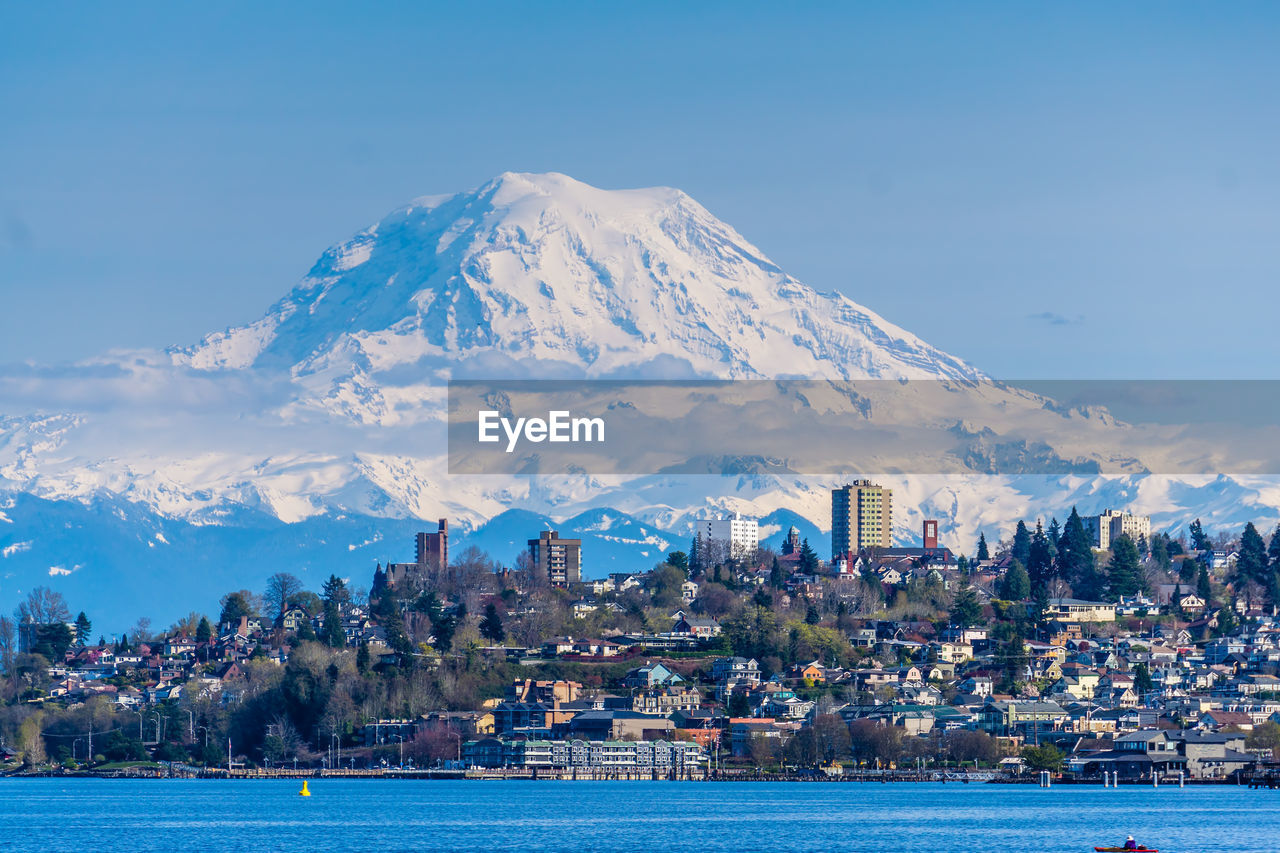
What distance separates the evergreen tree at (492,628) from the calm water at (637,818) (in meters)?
35.8

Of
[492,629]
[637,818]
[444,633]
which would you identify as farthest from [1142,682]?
[637,818]

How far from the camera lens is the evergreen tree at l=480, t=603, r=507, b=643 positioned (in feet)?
636

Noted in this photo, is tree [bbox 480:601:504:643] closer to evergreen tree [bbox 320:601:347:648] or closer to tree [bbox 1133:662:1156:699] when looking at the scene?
evergreen tree [bbox 320:601:347:648]

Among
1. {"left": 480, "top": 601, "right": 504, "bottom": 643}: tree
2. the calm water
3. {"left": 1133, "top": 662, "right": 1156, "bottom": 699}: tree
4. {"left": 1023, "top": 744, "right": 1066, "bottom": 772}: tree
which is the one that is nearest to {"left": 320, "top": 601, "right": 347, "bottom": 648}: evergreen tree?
{"left": 480, "top": 601, "right": 504, "bottom": 643}: tree

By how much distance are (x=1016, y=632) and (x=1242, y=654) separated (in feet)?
62.2

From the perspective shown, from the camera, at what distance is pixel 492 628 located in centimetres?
19412

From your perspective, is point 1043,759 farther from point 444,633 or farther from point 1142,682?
point 444,633

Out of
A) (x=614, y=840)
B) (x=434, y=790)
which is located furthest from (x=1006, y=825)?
(x=434, y=790)

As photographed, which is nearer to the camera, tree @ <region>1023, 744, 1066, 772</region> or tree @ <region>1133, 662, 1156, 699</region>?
tree @ <region>1023, 744, 1066, 772</region>

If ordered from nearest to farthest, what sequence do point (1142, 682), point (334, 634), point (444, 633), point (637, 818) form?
point (637, 818)
point (1142, 682)
point (444, 633)
point (334, 634)

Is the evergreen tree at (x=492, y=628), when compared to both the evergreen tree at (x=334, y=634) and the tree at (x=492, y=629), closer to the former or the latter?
the tree at (x=492, y=629)

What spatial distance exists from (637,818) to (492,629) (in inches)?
3015

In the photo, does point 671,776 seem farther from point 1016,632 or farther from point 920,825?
point 920,825

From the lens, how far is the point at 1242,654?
197m
